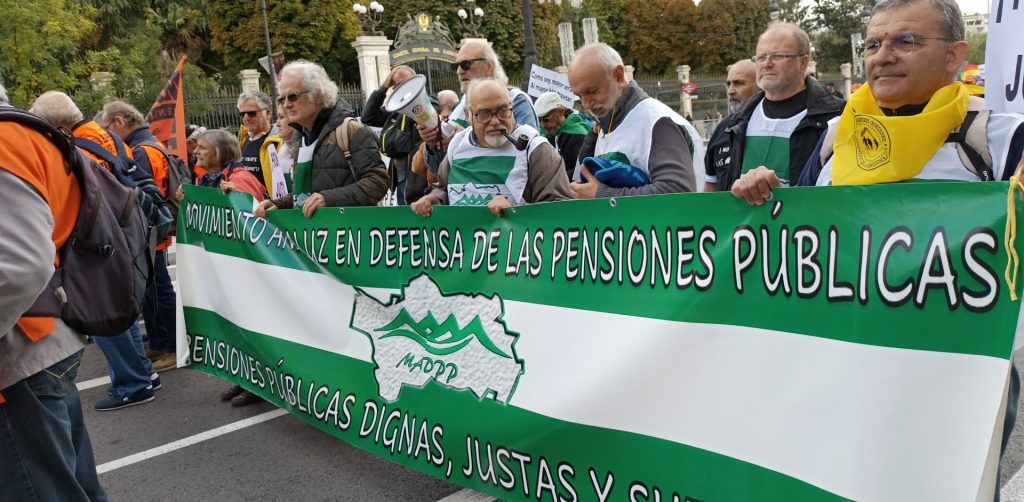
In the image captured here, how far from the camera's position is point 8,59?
59.4 ft

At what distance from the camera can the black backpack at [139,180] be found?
4801mm

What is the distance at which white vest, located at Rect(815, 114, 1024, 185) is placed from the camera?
6.38 feet

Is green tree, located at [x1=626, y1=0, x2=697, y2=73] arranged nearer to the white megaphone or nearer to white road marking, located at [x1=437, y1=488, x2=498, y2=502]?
the white megaphone

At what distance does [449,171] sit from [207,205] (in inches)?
75.5

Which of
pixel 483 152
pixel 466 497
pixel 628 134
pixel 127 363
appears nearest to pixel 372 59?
pixel 127 363

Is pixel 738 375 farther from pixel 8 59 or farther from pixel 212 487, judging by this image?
pixel 8 59

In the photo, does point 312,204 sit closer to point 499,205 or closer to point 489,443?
point 499,205

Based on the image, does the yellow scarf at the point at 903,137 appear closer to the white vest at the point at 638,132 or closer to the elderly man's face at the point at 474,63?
the white vest at the point at 638,132

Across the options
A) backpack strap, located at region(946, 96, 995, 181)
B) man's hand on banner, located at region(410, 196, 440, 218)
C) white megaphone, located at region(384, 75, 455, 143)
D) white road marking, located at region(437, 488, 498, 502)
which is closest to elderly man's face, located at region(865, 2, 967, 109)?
backpack strap, located at region(946, 96, 995, 181)

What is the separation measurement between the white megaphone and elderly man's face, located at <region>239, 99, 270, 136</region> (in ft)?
5.26

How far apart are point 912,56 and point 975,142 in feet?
0.89

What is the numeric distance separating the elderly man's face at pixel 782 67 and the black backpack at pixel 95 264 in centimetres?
260

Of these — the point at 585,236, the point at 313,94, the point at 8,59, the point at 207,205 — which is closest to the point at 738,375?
the point at 585,236

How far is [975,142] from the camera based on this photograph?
6.53ft
